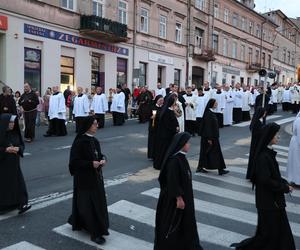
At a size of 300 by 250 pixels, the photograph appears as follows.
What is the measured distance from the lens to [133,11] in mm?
31078

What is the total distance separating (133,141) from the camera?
1586cm

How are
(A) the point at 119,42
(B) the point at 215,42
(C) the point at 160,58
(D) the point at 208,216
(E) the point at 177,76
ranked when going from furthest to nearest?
1. (B) the point at 215,42
2. (E) the point at 177,76
3. (C) the point at 160,58
4. (A) the point at 119,42
5. (D) the point at 208,216

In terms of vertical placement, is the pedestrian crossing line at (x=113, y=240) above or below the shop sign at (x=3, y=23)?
below

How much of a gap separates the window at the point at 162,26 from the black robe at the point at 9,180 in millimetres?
28451

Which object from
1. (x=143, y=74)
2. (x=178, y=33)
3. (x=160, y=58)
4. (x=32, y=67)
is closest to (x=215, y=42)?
(x=178, y=33)

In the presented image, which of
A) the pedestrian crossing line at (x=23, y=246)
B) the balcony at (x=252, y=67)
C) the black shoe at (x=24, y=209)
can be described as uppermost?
the balcony at (x=252, y=67)

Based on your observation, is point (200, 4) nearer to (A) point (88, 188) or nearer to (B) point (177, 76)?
(B) point (177, 76)

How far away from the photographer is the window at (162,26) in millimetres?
34750

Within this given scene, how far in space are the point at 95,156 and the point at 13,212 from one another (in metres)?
1.97

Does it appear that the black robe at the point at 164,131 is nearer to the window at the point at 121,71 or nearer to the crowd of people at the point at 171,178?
the crowd of people at the point at 171,178

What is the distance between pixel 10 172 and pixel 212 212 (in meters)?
3.32

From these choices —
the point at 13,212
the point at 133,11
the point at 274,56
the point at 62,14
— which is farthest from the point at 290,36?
the point at 13,212

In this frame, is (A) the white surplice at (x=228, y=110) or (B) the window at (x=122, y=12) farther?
(B) the window at (x=122, y=12)

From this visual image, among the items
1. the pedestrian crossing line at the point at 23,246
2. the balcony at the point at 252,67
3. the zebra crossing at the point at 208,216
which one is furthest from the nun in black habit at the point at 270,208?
the balcony at the point at 252,67
